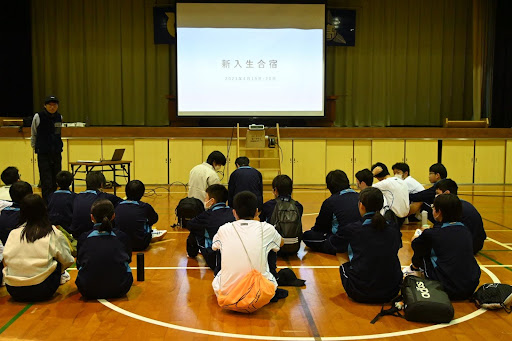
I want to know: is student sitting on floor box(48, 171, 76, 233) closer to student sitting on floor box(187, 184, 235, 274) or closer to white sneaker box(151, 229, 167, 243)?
white sneaker box(151, 229, 167, 243)

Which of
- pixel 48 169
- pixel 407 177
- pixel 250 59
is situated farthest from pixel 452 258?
pixel 250 59

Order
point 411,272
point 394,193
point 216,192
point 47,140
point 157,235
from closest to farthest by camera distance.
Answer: point 411,272
point 216,192
point 157,235
point 394,193
point 47,140

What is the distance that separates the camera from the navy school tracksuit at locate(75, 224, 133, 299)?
3.45m

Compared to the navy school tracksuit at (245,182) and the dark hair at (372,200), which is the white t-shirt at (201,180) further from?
the dark hair at (372,200)

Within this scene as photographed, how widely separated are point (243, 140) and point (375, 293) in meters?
6.82

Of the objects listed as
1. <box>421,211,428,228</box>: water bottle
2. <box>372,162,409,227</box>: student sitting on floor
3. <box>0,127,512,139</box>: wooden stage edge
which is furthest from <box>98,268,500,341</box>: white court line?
<box>0,127,512,139</box>: wooden stage edge

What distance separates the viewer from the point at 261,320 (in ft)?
10.6

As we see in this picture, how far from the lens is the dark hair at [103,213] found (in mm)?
3498

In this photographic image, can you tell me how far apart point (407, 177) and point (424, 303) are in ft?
10.8

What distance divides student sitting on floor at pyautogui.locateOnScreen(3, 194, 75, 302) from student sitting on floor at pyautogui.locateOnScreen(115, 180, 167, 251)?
1.27m

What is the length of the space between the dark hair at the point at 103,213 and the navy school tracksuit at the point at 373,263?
5.43 feet

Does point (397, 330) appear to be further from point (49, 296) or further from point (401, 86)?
point (401, 86)

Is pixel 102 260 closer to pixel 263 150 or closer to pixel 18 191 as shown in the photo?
pixel 18 191

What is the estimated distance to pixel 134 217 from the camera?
4781 mm
